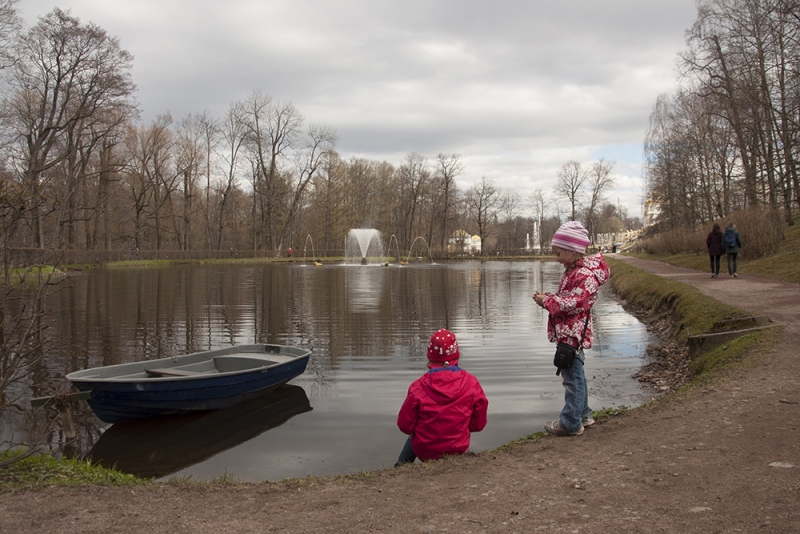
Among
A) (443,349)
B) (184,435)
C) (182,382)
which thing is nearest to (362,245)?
(182,382)

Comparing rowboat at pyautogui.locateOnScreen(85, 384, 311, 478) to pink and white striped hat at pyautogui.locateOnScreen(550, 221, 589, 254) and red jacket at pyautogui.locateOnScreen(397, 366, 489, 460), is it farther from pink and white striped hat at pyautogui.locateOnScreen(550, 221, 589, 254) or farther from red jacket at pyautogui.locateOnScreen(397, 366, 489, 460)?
pink and white striped hat at pyautogui.locateOnScreen(550, 221, 589, 254)

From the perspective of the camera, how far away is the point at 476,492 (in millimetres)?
4270

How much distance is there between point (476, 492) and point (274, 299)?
20.3 m

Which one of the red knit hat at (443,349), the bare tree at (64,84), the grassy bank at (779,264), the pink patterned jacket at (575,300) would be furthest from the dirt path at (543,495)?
the bare tree at (64,84)

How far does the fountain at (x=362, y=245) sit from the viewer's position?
237 ft

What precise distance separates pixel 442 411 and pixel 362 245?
67.4 metres

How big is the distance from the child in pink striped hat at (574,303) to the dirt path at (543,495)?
1.16 feet

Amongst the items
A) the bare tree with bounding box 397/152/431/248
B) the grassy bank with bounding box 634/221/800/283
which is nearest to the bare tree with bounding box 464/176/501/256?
the bare tree with bounding box 397/152/431/248

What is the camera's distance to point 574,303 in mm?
5266

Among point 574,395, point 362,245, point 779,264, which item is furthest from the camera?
point 362,245

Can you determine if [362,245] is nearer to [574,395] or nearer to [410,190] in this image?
[410,190]

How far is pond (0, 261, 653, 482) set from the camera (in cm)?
713

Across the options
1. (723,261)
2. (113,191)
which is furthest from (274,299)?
(113,191)

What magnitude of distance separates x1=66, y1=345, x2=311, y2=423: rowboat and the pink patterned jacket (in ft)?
17.1
